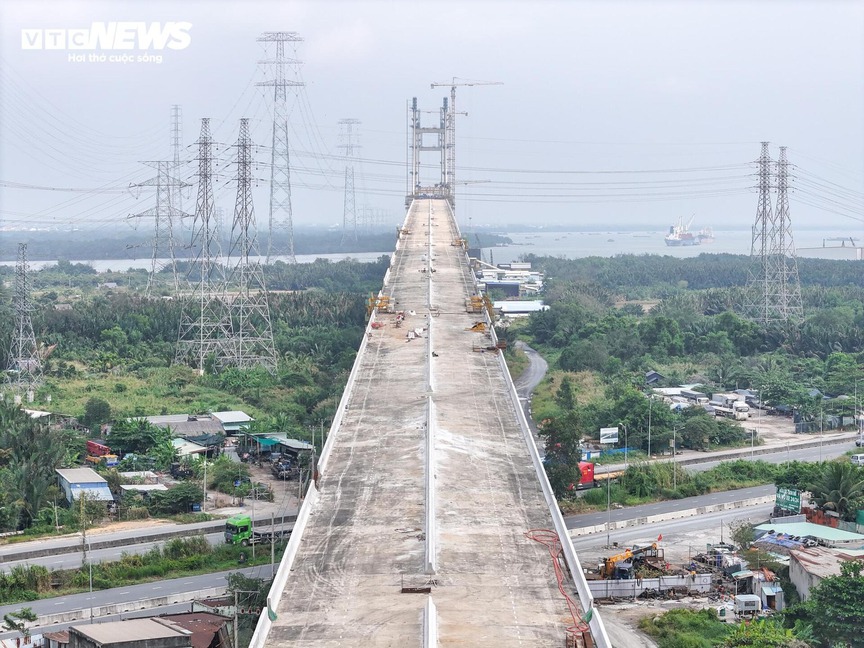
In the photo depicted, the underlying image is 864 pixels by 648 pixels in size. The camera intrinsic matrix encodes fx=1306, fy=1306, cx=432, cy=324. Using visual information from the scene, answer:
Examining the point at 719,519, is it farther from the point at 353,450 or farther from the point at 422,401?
the point at 353,450

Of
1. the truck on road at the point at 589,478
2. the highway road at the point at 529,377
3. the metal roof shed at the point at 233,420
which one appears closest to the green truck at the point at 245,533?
the truck on road at the point at 589,478

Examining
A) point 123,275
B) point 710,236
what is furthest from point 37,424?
point 710,236

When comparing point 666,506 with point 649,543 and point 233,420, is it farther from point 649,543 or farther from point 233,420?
point 233,420

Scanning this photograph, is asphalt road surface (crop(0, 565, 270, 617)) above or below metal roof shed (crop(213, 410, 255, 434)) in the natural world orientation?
below

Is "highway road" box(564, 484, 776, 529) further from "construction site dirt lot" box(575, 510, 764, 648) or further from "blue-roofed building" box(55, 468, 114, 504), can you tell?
"blue-roofed building" box(55, 468, 114, 504)

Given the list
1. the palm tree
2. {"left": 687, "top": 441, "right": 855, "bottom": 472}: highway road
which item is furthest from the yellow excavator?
{"left": 687, "top": 441, "right": 855, "bottom": 472}: highway road

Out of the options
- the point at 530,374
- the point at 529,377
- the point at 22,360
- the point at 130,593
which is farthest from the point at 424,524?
the point at 530,374
